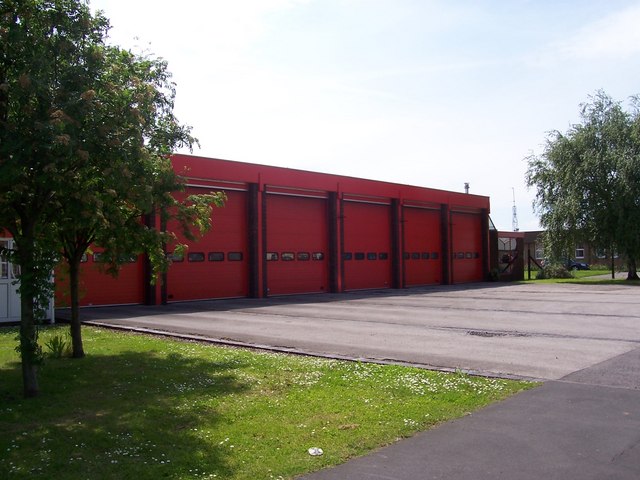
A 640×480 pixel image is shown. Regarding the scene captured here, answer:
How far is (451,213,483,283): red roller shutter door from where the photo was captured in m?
44.6

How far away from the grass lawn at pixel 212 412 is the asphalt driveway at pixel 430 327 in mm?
1930

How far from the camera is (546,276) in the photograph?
51.6 m

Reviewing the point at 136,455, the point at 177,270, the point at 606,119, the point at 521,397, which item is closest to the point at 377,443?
the point at 136,455

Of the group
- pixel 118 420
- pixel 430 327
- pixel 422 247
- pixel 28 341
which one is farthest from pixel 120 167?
pixel 422 247

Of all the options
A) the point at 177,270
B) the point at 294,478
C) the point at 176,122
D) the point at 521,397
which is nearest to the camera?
the point at 294,478

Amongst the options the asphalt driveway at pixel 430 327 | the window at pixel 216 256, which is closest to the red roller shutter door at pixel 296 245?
the window at pixel 216 256

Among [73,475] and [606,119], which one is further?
[606,119]

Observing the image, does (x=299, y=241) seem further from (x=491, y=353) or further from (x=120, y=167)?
(x=120, y=167)

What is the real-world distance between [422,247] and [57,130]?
35.7 m

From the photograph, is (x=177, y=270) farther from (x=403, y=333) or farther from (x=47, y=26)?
(x=47, y=26)

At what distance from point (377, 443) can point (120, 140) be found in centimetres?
504

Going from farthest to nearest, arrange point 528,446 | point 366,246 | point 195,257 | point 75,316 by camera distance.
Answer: point 366,246 < point 195,257 < point 75,316 < point 528,446

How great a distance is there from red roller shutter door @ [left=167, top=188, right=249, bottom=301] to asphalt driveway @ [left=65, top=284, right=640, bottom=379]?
124 cm

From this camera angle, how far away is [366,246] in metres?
36.4
